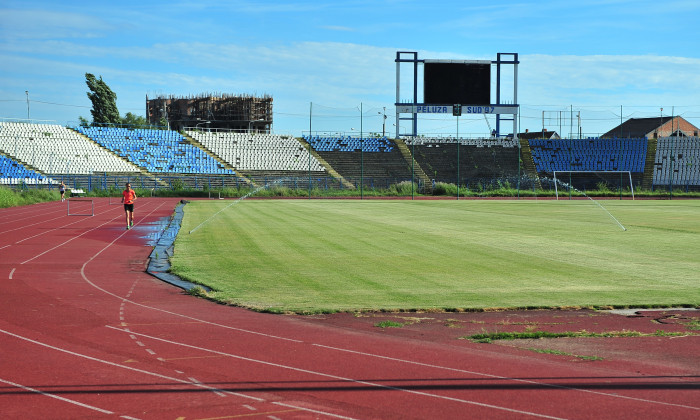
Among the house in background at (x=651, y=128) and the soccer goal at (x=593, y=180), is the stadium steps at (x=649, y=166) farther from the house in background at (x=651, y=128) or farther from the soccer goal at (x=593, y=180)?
the house in background at (x=651, y=128)

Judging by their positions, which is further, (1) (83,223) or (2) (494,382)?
(1) (83,223)

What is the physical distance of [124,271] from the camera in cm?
1568

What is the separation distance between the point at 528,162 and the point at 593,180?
8510 mm

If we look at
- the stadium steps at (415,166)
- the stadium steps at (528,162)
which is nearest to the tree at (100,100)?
the stadium steps at (415,166)

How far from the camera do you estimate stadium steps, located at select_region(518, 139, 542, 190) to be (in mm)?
72169

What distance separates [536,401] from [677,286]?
8423 mm

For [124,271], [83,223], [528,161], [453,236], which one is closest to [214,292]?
[124,271]

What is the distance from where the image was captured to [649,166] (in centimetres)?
7588

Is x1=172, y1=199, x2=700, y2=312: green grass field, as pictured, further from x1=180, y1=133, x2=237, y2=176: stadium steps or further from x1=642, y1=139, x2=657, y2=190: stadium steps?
x1=642, y1=139, x2=657, y2=190: stadium steps

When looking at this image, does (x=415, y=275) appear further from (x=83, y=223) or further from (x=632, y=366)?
(x=83, y=223)

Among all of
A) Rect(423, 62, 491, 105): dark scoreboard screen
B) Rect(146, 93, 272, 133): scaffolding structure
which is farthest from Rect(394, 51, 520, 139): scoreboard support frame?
Rect(146, 93, 272, 133): scaffolding structure

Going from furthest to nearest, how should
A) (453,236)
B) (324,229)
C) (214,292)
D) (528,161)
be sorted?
(528,161) < (324,229) < (453,236) < (214,292)

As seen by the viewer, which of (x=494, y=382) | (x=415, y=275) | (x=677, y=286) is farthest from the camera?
Result: (x=415, y=275)

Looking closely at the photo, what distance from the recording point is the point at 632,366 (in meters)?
7.77
